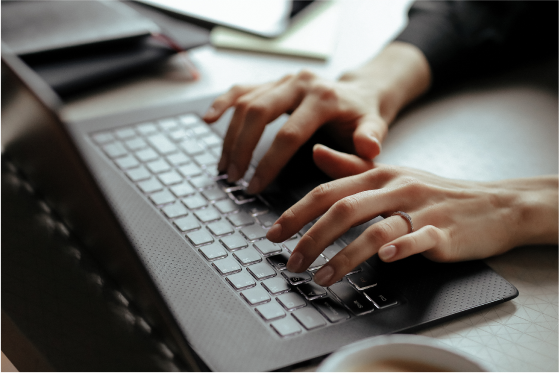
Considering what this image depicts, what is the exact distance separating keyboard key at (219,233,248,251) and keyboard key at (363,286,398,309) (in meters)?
0.14

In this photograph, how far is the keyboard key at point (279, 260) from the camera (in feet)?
1.56

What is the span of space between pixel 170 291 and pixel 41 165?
0.18 m

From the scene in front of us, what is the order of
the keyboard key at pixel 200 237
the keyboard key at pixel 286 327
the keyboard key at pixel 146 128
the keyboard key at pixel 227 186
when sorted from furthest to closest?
the keyboard key at pixel 146 128, the keyboard key at pixel 227 186, the keyboard key at pixel 200 237, the keyboard key at pixel 286 327

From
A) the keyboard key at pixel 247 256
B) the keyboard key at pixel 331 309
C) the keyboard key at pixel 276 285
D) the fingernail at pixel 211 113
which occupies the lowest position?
the keyboard key at pixel 331 309

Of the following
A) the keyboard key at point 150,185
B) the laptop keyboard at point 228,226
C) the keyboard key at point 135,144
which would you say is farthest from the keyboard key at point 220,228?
the keyboard key at point 135,144

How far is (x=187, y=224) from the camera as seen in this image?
0.53m

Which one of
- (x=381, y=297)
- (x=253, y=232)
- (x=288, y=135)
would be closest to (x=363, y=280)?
(x=381, y=297)

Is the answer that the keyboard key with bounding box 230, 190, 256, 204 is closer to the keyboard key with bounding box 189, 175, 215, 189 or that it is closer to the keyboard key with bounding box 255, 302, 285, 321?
the keyboard key with bounding box 189, 175, 215, 189

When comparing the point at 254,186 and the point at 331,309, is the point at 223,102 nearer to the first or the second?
the point at 254,186

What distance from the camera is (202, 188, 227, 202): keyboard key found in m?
0.58

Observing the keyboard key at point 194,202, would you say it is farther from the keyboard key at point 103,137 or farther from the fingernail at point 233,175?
the keyboard key at point 103,137

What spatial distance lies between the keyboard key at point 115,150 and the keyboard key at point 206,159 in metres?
0.10

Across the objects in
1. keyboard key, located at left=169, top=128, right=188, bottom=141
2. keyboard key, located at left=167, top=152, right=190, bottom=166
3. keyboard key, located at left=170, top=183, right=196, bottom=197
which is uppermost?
keyboard key, located at left=169, top=128, right=188, bottom=141

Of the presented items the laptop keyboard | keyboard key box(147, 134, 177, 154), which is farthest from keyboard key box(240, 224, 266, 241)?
keyboard key box(147, 134, 177, 154)
